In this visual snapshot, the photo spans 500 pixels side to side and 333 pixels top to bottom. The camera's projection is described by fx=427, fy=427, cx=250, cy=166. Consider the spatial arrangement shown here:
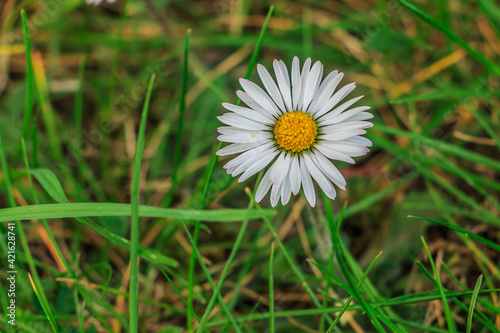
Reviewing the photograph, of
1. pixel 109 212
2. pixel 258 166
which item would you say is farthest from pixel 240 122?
pixel 109 212

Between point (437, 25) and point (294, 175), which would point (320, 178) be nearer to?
point (294, 175)

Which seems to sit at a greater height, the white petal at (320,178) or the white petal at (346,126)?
the white petal at (346,126)

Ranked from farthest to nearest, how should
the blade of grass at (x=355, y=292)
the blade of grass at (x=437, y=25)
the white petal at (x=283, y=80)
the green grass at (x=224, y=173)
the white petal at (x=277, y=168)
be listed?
the green grass at (x=224, y=173) → the blade of grass at (x=437, y=25) → the white petal at (x=283, y=80) → the white petal at (x=277, y=168) → the blade of grass at (x=355, y=292)

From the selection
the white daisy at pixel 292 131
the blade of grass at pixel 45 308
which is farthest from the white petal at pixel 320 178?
the blade of grass at pixel 45 308

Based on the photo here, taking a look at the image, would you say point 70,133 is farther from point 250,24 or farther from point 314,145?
point 314,145

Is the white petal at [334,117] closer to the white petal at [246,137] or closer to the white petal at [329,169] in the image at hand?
the white petal at [329,169]

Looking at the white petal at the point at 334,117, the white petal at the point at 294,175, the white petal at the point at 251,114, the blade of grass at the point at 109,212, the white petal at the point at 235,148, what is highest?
the white petal at the point at 251,114
